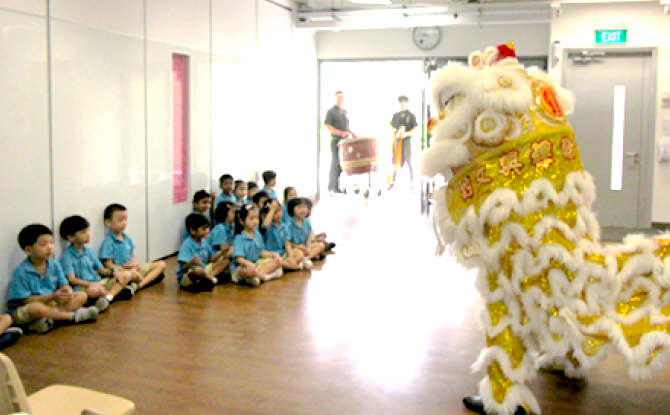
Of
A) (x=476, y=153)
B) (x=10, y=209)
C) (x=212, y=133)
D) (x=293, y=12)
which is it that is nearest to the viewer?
(x=476, y=153)

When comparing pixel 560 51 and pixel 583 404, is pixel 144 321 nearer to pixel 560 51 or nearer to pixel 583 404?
pixel 583 404

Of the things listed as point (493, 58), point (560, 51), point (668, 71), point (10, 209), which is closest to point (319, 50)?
point (560, 51)

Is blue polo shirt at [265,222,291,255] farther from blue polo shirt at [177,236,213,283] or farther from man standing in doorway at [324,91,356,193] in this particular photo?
man standing in doorway at [324,91,356,193]

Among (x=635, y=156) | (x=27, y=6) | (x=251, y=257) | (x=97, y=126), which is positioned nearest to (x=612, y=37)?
(x=635, y=156)

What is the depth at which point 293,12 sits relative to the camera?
1063 centimetres

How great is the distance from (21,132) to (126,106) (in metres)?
1.44

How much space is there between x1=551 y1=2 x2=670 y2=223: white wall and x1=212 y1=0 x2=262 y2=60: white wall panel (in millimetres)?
4020

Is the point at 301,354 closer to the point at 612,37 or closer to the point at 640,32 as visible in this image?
the point at 612,37

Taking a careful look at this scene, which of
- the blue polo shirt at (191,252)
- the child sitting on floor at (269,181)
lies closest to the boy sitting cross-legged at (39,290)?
the blue polo shirt at (191,252)

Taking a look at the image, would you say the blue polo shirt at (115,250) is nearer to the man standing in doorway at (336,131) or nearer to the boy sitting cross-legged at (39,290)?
the boy sitting cross-legged at (39,290)

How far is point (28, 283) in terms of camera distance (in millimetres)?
4754

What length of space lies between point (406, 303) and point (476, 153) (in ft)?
8.19

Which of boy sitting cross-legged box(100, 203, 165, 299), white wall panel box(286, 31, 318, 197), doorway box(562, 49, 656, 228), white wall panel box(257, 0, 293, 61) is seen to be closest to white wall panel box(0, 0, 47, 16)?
boy sitting cross-legged box(100, 203, 165, 299)

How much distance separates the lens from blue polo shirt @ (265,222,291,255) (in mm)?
6863
